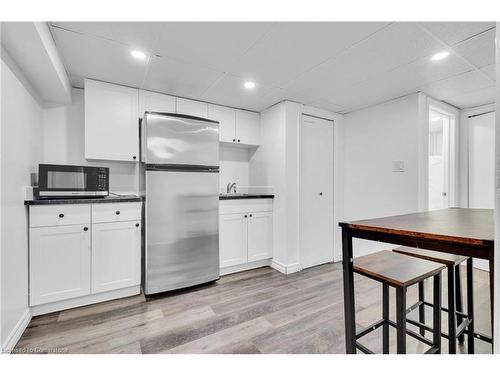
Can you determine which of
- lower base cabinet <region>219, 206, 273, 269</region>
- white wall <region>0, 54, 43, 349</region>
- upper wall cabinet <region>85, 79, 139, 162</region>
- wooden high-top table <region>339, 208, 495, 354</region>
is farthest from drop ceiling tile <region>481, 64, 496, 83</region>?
white wall <region>0, 54, 43, 349</region>

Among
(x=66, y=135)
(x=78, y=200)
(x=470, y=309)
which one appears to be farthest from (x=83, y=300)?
(x=470, y=309)

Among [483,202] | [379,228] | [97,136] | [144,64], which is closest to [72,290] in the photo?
[97,136]

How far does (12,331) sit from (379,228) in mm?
2304

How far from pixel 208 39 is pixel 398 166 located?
249cm

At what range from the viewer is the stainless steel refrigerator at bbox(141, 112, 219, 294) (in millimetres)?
2266

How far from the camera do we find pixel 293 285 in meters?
2.55

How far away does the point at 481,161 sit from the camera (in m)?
3.22

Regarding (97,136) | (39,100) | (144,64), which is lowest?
(97,136)

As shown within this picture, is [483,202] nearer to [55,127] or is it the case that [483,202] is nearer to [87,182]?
[87,182]

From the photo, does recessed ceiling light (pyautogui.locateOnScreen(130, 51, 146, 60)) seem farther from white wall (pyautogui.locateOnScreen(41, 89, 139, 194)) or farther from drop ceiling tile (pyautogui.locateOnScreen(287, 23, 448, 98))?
drop ceiling tile (pyautogui.locateOnScreen(287, 23, 448, 98))

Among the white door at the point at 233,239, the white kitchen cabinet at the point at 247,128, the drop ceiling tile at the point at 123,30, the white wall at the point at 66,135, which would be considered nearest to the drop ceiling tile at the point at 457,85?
the white kitchen cabinet at the point at 247,128

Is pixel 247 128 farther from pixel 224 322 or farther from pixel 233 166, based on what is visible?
pixel 224 322

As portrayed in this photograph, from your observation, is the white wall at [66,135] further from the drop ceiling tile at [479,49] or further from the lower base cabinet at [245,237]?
the drop ceiling tile at [479,49]

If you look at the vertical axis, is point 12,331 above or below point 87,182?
below
